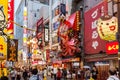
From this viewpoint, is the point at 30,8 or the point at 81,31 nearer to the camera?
the point at 81,31

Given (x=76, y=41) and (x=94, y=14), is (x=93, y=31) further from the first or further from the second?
(x=76, y=41)

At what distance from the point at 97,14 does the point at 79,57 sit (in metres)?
8.92

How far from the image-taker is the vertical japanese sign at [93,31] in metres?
33.3

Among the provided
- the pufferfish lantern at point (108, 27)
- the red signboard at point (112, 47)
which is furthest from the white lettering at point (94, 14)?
the pufferfish lantern at point (108, 27)

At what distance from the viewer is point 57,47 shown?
2277 inches

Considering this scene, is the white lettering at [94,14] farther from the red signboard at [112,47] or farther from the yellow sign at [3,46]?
the yellow sign at [3,46]

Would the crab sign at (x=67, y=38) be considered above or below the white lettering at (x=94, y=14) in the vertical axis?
below

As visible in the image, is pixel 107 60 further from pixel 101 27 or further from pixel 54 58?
pixel 54 58

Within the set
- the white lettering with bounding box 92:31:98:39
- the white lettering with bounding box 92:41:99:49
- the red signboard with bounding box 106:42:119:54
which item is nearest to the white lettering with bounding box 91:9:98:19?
the white lettering with bounding box 92:31:98:39

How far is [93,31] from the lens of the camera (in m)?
35.9

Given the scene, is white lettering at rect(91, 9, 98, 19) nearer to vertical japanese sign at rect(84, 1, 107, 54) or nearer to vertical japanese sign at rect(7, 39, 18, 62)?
vertical japanese sign at rect(84, 1, 107, 54)

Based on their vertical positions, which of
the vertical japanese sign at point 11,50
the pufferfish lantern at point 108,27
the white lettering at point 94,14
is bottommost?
the vertical japanese sign at point 11,50

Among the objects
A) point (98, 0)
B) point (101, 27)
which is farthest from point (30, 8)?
point (101, 27)

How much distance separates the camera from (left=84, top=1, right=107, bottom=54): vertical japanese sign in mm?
33344
